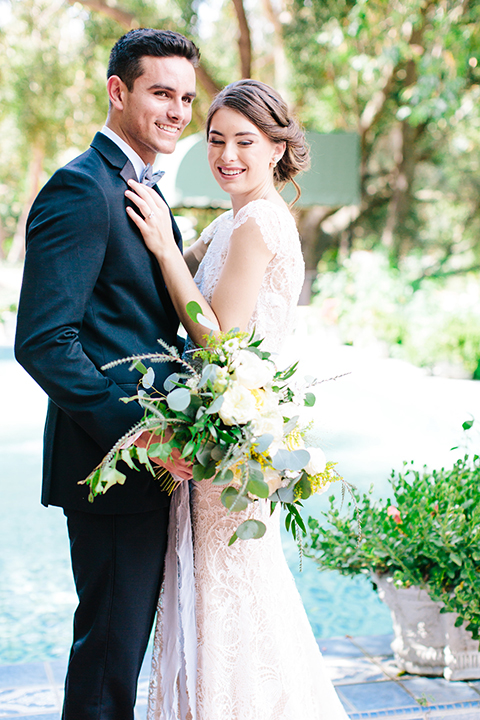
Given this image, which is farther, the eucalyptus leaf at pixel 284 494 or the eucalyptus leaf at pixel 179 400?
the eucalyptus leaf at pixel 284 494

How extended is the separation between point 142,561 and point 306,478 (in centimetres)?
47

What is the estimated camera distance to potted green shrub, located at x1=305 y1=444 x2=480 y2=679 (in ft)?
7.94

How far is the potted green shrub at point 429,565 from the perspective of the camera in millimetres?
2421

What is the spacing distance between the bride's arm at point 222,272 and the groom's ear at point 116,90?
215 mm

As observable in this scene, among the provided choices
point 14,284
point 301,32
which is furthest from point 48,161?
point 301,32

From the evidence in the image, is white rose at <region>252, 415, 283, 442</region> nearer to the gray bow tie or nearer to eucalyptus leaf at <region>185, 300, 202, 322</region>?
eucalyptus leaf at <region>185, 300, 202, 322</region>

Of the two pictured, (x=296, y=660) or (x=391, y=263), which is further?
(x=391, y=263)

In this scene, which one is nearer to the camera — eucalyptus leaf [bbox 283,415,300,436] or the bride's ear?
eucalyptus leaf [bbox 283,415,300,436]

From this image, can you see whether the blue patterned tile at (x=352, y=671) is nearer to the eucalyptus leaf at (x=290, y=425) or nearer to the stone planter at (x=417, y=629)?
the stone planter at (x=417, y=629)

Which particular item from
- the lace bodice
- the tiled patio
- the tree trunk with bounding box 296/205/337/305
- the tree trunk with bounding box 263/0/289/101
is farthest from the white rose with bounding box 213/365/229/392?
the tree trunk with bounding box 296/205/337/305

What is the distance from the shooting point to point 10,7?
42.5 feet

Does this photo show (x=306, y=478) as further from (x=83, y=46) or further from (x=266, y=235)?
(x=83, y=46)

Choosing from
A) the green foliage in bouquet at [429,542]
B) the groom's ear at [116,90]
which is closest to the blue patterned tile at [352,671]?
the green foliage in bouquet at [429,542]

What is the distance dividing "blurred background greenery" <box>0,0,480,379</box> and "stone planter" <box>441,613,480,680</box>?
6.40m
